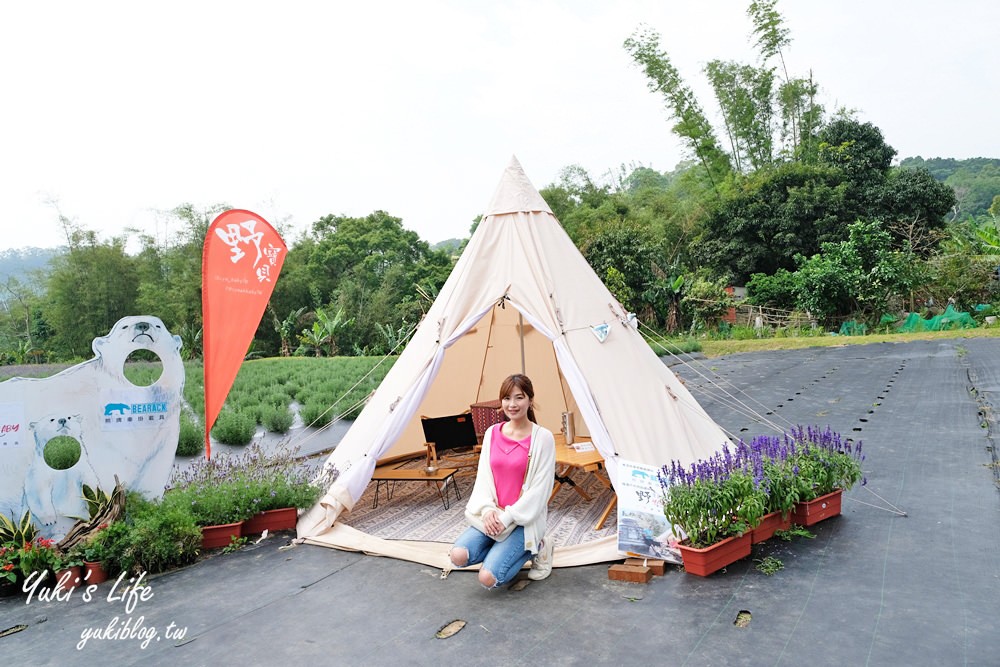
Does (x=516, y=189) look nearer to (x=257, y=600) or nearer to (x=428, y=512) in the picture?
(x=428, y=512)

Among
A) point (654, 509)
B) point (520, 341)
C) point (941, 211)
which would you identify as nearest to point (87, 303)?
point (520, 341)

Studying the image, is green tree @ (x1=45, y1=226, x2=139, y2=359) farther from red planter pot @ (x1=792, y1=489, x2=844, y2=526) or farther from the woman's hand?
red planter pot @ (x1=792, y1=489, x2=844, y2=526)

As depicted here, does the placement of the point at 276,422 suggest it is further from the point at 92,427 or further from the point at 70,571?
the point at 70,571

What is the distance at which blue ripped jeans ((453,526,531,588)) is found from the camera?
11.1ft

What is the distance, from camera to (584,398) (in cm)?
448

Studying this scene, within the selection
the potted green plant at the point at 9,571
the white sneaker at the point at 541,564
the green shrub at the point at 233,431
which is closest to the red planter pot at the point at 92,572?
the potted green plant at the point at 9,571

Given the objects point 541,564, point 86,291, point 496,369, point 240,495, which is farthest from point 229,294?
point 86,291

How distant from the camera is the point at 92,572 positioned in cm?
383

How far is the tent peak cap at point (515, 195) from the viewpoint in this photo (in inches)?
214

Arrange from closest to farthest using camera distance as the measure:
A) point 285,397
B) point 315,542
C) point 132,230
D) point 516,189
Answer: point 315,542 → point 516,189 → point 285,397 → point 132,230

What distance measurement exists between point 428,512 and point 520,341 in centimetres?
226

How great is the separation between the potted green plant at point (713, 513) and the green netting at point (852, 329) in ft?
54.2

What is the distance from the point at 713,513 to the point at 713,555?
20 cm

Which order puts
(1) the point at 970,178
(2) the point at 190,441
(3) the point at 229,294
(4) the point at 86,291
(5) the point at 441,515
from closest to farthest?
(3) the point at 229,294 < (5) the point at 441,515 < (2) the point at 190,441 < (4) the point at 86,291 < (1) the point at 970,178
